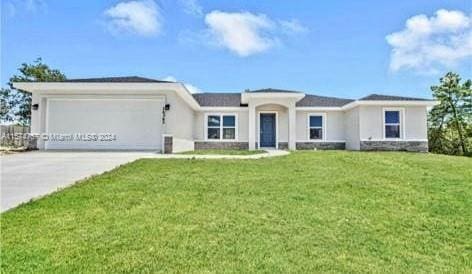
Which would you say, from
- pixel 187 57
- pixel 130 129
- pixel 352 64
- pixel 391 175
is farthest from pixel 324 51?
pixel 391 175

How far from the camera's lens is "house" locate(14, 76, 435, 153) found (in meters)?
16.4

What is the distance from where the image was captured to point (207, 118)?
22750mm

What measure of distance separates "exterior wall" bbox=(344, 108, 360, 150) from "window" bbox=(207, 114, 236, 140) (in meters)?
6.80

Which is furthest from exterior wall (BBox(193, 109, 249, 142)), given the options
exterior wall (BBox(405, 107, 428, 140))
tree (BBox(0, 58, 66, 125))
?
tree (BBox(0, 58, 66, 125))

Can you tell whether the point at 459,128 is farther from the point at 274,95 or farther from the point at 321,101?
the point at 274,95

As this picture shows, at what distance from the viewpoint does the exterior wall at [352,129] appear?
20266 millimetres

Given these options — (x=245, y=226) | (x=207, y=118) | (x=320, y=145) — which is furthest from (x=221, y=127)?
(x=245, y=226)

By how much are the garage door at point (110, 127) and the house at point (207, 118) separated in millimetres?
45

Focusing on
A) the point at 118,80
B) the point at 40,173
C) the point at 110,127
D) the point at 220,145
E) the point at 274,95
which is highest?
the point at 118,80

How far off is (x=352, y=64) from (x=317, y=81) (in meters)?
5.38

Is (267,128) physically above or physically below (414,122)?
below

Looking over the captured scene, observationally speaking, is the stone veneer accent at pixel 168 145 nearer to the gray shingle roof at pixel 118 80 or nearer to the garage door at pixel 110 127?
the garage door at pixel 110 127

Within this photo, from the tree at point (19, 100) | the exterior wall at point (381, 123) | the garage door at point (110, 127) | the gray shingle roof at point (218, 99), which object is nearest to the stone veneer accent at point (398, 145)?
the exterior wall at point (381, 123)

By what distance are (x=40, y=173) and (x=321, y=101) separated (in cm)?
1775
